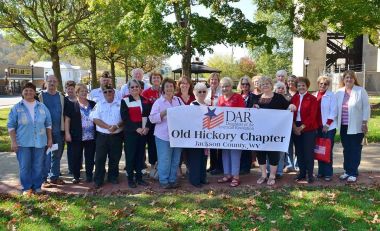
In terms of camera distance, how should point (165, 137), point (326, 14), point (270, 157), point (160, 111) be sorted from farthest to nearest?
point (326, 14) < point (270, 157) < point (165, 137) < point (160, 111)

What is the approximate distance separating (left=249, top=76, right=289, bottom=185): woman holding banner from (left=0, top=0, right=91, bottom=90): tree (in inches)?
750

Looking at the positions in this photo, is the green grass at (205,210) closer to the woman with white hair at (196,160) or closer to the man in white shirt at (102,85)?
the woman with white hair at (196,160)

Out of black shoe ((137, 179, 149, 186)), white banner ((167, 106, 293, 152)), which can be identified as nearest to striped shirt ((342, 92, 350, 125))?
white banner ((167, 106, 293, 152))

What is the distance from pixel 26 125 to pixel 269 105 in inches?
151

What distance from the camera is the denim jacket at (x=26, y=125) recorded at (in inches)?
243

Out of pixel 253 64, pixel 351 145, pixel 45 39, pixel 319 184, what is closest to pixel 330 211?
pixel 319 184

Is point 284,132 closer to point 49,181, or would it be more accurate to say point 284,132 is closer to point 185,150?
point 185,150

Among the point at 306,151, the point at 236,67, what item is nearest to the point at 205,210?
the point at 306,151

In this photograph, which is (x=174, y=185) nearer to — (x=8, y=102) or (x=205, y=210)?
(x=205, y=210)

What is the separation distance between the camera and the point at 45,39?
25047 mm

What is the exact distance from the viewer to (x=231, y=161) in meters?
7.04

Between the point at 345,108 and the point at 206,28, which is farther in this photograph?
the point at 206,28

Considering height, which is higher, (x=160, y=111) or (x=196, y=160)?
(x=160, y=111)

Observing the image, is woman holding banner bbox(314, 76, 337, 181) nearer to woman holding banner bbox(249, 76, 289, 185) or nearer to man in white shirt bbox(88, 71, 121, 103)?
woman holding banner bbox(249, 76, 289, 185)
